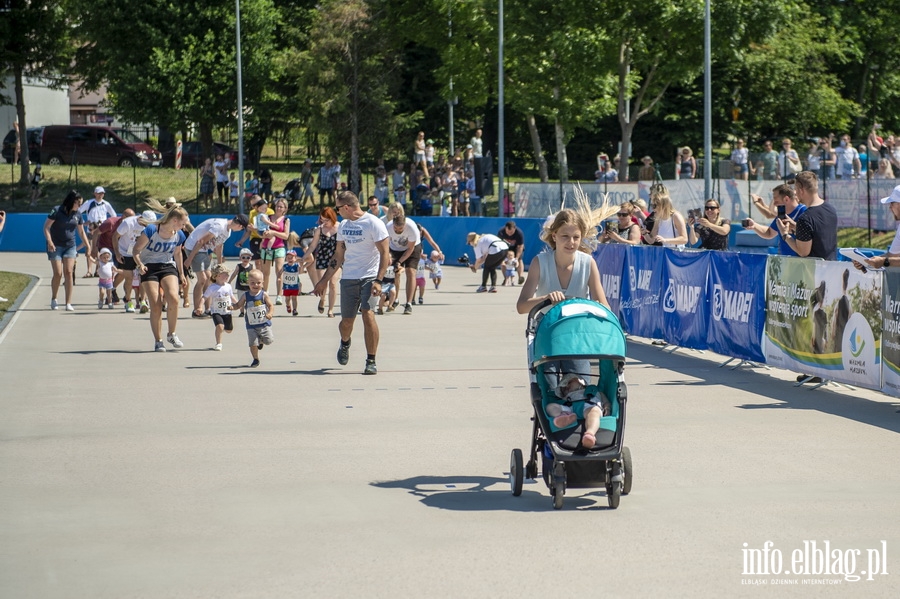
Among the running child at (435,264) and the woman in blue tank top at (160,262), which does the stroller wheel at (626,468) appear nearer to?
the woman in blue tank top at (160,262)

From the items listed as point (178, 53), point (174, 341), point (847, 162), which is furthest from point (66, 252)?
point (178, 53)

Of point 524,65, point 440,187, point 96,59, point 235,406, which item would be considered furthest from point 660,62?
point 235,406

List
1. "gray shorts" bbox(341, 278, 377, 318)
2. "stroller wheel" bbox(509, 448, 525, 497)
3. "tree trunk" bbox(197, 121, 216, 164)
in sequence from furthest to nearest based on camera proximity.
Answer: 1. "tree trunk" bbox(197, 121, 216, 164)
2. "gray shorts" bbox(341, 278, 377, 318)
3. "stroller wheel" bbox(509, 448, 525, 497)

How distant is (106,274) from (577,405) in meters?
15.6

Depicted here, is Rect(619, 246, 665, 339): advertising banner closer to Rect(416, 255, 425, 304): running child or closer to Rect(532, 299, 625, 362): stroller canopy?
Rect(416, 255, 425, 304): running child

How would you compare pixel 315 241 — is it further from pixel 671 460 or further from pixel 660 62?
pixel 660 62

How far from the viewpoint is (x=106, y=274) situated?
71.7 feet

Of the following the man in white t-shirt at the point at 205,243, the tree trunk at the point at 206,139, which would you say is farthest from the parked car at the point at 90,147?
the man in white t-shirt at the point at 205,243

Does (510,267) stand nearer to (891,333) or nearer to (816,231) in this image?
(816,231)

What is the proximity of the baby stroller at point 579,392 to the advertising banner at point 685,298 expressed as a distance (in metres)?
7.78

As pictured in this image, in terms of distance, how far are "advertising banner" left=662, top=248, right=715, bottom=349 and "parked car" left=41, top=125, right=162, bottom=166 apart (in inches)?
1678

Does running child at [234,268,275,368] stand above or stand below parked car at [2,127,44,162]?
below

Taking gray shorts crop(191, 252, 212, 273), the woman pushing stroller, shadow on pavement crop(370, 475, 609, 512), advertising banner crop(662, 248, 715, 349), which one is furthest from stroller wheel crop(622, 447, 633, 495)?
gray shorts crop(191, 252, 212, 273)

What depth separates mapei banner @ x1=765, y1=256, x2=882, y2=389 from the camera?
1173cm
